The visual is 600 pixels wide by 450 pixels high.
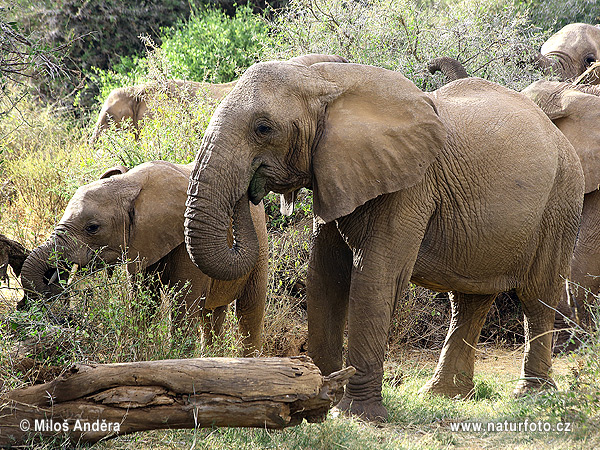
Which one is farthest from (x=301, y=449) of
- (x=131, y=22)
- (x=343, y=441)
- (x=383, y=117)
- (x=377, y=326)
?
(x=131, y=22)

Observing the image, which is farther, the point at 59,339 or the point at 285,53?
the point at 285,53

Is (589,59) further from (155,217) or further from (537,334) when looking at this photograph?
(155,217)

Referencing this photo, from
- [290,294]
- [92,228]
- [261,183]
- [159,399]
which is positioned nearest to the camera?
[159,399]

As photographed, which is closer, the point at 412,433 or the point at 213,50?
the point at 412,433

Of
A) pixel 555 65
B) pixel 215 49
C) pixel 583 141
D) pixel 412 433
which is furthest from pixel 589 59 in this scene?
pixel 412 433

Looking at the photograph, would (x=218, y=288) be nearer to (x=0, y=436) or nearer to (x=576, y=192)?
(x=0, y=436)

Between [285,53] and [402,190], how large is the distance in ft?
14.4

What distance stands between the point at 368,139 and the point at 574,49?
335 inches

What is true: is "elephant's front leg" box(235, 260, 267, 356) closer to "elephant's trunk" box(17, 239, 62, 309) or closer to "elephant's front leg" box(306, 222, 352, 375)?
"elephant's front leg" box(306, 222, 352, 375)

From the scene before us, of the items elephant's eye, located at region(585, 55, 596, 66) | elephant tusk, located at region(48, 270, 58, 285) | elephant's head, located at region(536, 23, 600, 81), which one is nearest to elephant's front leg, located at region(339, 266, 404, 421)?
elephant tusk, located at region(48, 270, 58, 285)

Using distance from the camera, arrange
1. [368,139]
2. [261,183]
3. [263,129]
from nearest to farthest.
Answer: [263,129]
[261,183]
[368,139]

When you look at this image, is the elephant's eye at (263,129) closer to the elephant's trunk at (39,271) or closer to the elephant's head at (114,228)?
the elephant's head at (114,228)

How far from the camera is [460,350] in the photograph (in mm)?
6422

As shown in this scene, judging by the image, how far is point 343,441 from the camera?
14.8 feet
